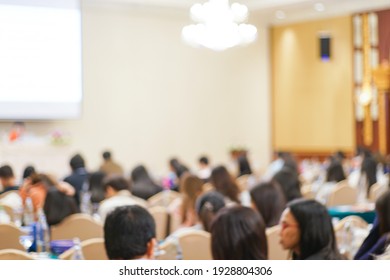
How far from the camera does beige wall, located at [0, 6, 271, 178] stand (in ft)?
43.3

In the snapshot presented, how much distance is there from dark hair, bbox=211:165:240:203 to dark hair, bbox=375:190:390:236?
3.05 meters

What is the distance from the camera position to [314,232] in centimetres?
314

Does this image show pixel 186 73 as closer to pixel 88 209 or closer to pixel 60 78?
pixel 88 209

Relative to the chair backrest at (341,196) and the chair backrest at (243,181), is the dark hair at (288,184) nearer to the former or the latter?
the chair backrest at (341,196)

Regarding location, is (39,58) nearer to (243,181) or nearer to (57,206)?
(57,206)

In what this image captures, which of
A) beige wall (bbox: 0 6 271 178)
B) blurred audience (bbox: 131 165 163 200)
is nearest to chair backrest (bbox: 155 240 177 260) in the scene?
blurred audience (bbox: 131 165 163 200)

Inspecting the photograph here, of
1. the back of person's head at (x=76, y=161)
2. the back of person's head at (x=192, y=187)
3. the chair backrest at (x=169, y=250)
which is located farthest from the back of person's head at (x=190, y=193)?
the chair backrest at (x=169, y=250)

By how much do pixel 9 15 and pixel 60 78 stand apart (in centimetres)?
34

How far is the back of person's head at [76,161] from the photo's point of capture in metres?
6.25

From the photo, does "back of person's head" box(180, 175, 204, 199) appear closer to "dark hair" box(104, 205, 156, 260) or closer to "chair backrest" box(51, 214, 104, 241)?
"chair backrest" box(51, 214, 104, 241)

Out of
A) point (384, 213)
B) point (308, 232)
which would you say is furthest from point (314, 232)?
point (384, 213)

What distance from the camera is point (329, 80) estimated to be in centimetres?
1628
